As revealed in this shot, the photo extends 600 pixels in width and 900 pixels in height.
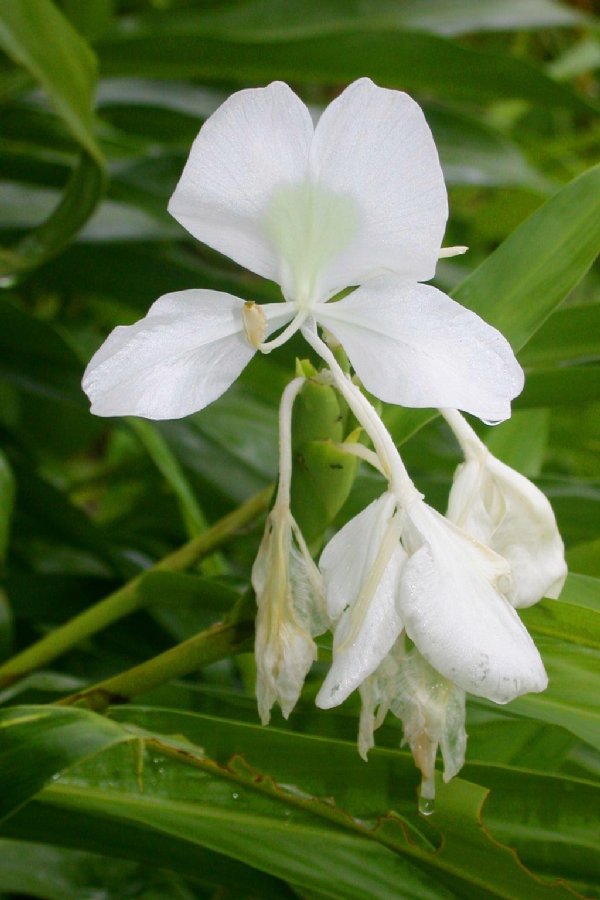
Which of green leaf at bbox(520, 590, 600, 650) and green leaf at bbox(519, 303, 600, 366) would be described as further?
green leaf at bbox(519, 303, 600, 366)

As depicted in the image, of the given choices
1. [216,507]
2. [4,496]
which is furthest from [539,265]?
[216,507]

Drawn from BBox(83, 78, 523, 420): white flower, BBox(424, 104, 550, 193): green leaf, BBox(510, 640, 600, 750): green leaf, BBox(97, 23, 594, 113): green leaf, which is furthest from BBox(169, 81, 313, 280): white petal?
BBox(424, 104, 550, 193): green leaf

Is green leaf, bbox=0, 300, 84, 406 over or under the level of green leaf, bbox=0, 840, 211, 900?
over

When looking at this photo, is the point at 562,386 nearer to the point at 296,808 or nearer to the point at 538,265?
the point at 538,265

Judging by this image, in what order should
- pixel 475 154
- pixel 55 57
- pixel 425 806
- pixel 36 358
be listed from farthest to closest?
pixel 475 154
pixel 36 358
pixel 55 57
pixel 425 806

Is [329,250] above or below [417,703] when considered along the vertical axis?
above

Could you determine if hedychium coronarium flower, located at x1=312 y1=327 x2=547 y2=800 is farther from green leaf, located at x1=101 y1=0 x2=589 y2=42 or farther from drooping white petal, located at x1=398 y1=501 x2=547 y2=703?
green leaf, located at x1=101 y1=0 x2=589 y2=42
